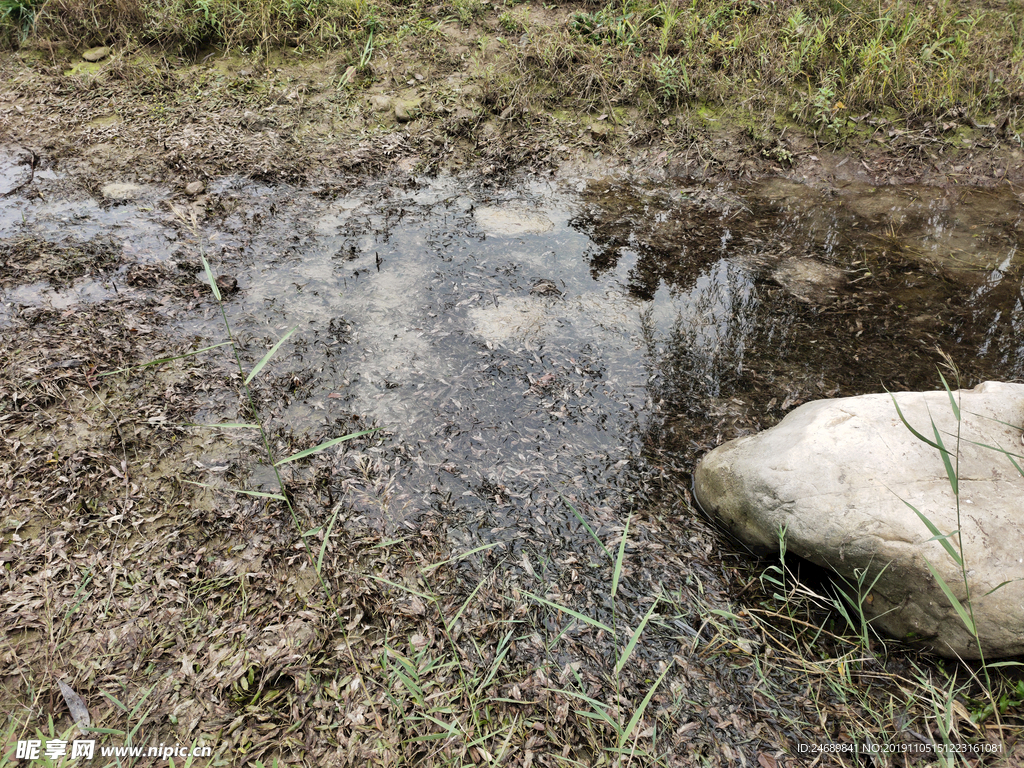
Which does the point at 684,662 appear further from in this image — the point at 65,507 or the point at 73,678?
the point at 65,507

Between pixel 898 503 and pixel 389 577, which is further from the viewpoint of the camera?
pixel 389 577

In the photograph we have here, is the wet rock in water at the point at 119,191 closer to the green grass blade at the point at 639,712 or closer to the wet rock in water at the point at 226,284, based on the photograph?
the wet rock in water at the point at 226,284

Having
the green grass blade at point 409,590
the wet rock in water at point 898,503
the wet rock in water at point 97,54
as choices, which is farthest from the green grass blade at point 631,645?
the wet rock in water at point 97,54

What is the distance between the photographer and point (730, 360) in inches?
165

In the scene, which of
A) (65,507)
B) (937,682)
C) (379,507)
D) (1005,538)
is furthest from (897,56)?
(65,507)

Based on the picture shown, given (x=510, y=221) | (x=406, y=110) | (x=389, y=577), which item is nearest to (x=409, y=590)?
(x=389, y=577)

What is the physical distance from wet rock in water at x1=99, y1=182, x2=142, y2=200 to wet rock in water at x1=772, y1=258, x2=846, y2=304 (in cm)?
627

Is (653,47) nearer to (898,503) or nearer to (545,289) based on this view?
(545,289)

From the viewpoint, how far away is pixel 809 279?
4926 mm

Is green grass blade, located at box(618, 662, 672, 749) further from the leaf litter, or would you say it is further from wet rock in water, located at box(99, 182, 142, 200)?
wet rock in water, located at box(99, 182, 142, 200)

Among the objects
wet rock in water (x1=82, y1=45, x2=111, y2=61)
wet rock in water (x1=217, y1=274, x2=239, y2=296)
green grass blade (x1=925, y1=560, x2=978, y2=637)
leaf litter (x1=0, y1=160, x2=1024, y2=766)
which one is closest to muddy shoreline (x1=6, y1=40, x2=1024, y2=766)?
leaf litter (x1=0, y1=160, x2=1024, y2=766)

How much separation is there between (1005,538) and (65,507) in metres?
4.58

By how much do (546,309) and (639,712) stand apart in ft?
10.2

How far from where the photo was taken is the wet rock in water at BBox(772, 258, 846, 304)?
4.76m
